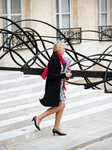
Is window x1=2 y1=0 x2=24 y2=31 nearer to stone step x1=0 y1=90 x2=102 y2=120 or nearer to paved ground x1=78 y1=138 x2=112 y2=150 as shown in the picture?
stone step x1=0 y1=90 x2=102 y2=120

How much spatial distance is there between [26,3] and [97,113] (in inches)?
274

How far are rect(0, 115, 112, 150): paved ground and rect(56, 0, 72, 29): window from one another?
9047 millimetres

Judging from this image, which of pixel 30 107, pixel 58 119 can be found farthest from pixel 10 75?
pixel 58 119

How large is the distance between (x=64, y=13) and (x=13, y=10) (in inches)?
108

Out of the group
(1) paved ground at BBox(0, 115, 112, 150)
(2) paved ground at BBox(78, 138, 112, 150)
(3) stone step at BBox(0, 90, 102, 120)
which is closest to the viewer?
(1) paved ground at BBox(0, 115, 112, 150)

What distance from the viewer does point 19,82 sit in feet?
27.6

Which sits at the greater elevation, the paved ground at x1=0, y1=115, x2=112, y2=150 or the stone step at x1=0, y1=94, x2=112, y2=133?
the stone step at x1=0, y1=94, x2=112, y2=133

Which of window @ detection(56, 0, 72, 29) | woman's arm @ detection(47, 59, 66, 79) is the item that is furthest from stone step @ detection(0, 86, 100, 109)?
window @ detection(56, 0, 72, 29)

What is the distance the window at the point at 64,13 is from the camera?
1533 cm

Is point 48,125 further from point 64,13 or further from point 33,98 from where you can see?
point 64,13

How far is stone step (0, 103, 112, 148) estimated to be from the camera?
19.1 feet

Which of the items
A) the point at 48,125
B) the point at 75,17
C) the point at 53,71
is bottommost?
the point at 48,125

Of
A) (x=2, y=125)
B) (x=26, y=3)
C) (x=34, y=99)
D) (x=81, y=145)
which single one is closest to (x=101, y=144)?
(x=81, y=145)

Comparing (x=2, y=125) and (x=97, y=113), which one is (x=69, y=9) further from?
(x=2, y=125)
